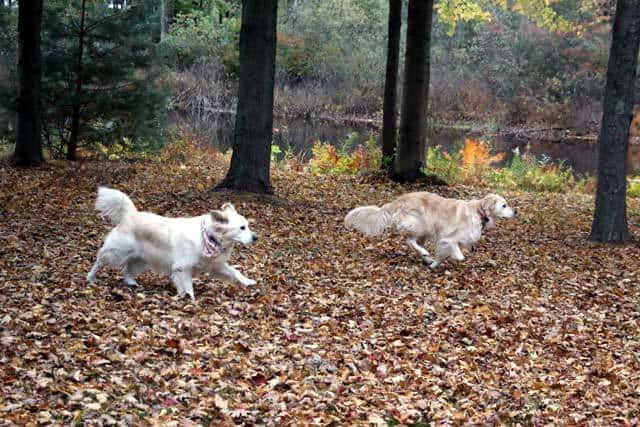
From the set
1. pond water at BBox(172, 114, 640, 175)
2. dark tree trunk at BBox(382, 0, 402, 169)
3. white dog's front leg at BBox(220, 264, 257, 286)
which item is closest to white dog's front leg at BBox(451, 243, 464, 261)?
white dog's front leg at BBox(220, 264, 257, 286)

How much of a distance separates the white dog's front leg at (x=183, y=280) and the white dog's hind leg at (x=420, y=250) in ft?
12.7

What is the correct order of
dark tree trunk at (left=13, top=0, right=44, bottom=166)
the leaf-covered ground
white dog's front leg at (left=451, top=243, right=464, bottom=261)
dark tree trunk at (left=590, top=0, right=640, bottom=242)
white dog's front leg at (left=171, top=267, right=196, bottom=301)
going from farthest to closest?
dark tree trunk at (left=13, top=0, right=44, bottom=166), dark tree trunk at (left=590, top=0, right=640, bottom=242), white dog's front leg at (left=451, top=243, right=464, bottom=261), white dog's front leg at (left=171, top=267, right=196, bottom=301), the leaf-covered ground

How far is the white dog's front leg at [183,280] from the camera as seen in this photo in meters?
8.30

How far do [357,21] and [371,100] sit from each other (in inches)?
A: 356

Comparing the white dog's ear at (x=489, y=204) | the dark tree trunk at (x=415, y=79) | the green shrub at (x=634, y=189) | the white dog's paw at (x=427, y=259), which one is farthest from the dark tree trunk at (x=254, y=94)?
the green shrub at (x=634, y=189)

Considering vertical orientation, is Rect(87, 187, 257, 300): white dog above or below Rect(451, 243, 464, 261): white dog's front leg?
above

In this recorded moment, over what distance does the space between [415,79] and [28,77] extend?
8518 mm

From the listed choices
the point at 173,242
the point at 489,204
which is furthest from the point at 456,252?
the point at 173,242

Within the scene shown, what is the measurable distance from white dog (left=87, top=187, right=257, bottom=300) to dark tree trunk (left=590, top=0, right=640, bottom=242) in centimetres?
709

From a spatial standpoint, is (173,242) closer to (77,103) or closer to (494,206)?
(494,206)

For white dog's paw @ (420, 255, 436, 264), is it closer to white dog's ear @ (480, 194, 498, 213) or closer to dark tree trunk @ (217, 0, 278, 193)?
white dog's ear @ (480, 194, 498, 213)

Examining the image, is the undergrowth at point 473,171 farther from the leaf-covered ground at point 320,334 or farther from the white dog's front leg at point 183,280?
the white dog's front leg at point 183,280

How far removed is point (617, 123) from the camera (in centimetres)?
1281

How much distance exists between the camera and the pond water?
104 ft
